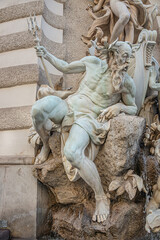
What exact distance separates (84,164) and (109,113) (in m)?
0.63

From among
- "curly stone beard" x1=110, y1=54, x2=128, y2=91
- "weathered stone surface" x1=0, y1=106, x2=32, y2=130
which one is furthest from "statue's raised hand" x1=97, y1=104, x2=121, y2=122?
"weathered stone surface" x1=0, y1=106, x2=32, y2=130

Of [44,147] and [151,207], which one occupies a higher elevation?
[44,147]

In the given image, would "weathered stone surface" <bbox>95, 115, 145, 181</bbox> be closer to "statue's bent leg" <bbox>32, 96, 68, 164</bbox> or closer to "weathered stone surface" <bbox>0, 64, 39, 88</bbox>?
"statue's bent leg" <bbox>32, 96, 68, 164</bbox>

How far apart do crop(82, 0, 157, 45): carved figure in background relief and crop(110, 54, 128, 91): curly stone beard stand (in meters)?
1.78

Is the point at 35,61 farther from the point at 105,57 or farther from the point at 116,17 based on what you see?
the point at 116,17

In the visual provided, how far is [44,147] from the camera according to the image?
8.67ft

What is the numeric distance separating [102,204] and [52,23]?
358 cm

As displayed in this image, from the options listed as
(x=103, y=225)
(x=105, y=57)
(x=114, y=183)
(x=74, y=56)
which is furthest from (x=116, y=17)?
(x=103, y=225)

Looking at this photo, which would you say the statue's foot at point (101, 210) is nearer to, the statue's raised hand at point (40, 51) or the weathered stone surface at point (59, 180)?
the weathered stone surface at point (59, 180)

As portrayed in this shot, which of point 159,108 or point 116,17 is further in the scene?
point 116,17

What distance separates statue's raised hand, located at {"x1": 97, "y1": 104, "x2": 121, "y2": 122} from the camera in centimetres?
231

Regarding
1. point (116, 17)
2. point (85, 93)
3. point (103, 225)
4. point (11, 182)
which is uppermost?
point (116, 17)

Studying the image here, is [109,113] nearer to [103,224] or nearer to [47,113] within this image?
[47,113]

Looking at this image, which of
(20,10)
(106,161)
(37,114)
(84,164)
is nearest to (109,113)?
(106,161)
